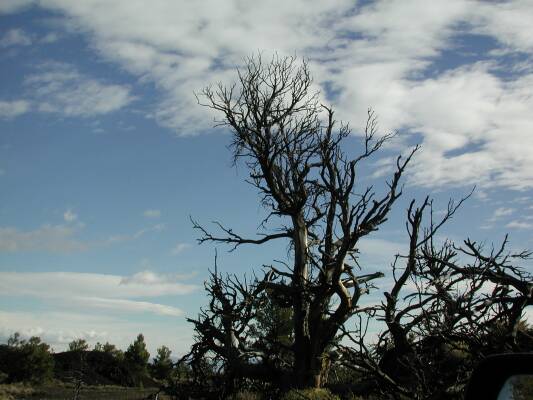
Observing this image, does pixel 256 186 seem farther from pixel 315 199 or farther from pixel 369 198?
pixel 369 198

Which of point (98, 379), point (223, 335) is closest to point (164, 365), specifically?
point (98, 379)

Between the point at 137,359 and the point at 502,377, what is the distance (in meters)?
50.8

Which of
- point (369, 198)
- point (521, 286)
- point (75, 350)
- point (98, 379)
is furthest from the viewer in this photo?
point (75, 350)

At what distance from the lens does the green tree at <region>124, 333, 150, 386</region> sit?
4849 centimetres

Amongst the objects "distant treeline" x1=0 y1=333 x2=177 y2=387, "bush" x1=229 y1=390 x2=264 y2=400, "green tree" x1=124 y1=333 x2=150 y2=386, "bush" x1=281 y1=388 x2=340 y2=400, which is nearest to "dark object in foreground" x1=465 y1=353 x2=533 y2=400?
"bush" x1=281 y1=388 x2=340 y2=400

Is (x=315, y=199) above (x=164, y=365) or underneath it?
above

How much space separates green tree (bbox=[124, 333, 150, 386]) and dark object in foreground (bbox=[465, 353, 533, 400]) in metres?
49.1

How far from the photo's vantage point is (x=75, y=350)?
52688 millimetres

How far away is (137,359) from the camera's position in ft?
162

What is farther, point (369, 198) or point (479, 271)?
point (369, 198)

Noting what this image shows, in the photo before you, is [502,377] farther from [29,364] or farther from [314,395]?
[29,364]

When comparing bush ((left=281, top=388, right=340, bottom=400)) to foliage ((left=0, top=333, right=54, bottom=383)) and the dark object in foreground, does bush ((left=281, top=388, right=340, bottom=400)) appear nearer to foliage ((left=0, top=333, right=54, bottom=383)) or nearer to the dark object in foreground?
the dark object in foreground

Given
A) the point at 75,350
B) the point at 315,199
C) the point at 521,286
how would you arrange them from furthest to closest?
1. the point at 75,350
2. the point at 315,199
3. the point at 521,286

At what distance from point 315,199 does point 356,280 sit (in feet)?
10.3
